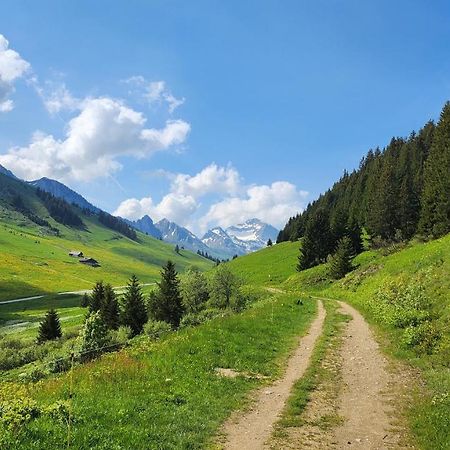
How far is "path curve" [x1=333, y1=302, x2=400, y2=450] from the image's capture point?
12.2 m

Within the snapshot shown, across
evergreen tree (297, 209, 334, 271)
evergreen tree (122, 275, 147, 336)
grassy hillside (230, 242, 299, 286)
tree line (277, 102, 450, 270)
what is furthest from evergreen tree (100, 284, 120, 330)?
evergreen tree (297, 209, 334, 271)

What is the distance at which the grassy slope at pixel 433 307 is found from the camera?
1302 centimetres

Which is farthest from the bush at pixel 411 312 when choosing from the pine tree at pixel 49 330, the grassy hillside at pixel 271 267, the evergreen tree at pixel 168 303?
the pine tree at pixel 49 330

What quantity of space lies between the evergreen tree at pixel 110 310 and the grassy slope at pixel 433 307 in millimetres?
32340

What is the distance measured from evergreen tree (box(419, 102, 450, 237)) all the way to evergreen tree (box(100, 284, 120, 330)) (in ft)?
169

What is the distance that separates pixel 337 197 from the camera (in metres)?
167

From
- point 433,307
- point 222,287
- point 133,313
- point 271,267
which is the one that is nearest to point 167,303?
point 133,313

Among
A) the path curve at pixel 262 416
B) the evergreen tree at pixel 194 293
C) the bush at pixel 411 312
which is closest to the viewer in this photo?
the path curve at pixel 262 416

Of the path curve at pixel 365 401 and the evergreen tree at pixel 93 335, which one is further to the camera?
the evergreen tree at pixel 93 335

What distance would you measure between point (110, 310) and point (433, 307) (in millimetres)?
54874

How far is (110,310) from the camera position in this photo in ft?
233

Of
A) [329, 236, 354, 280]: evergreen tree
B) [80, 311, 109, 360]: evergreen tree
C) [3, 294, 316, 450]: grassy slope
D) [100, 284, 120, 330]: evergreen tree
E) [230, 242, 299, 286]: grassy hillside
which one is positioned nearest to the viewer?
[3, 294, 316, 450]: grassy slope

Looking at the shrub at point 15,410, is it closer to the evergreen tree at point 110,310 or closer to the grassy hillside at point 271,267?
the evergreen tree at point 110,310

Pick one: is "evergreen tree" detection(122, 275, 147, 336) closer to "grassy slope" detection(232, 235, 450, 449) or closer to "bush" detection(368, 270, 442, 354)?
"grassy slope" detection(232, 235, 450, 449)
